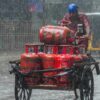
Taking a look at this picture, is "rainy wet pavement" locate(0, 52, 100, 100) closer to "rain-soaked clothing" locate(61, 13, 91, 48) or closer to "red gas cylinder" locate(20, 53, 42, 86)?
"rain-soaked clothing" locate(61, 13, 91, 48)

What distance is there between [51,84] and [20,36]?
16.5 meters

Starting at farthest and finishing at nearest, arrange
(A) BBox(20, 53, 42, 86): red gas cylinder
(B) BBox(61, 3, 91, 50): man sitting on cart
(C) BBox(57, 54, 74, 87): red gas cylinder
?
(B) BBox(61, 3, 91, 50): man sitting on cart
(A) BBox(20, 53, 42, 86): red gas cylinder
(C) BBox(57, 54, 74, 87): red gas cylinder

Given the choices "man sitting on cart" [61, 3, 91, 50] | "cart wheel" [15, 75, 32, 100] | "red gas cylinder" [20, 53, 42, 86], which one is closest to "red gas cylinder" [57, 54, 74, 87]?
"red gas cylinder" [20, 53, 42, 86]

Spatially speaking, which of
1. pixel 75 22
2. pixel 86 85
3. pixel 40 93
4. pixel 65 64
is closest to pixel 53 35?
pixel 65 64

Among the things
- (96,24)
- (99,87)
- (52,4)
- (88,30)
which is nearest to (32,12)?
(52,4)

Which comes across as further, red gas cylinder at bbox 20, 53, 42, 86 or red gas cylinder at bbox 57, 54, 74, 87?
red gas cylinder at bbox 20, 53, 42, 86

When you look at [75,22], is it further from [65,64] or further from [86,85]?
[65,64]

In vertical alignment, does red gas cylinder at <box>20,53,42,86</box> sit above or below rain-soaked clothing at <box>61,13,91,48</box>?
below

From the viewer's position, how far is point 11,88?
12367mm

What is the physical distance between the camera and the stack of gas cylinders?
28.9ft

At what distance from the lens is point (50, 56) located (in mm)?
8805

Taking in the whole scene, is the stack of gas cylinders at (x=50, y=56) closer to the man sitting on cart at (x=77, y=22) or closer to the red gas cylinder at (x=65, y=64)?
the red gas cylinder at (x=65, y=64)

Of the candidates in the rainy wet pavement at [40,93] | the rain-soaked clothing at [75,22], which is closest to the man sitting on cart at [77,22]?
the rain-soaked clothing at [75,22]

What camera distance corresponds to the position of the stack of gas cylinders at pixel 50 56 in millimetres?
8805
